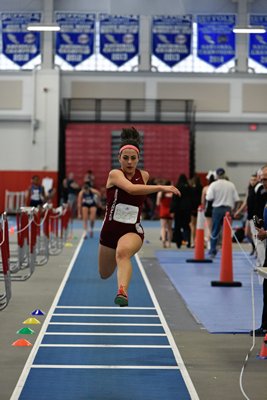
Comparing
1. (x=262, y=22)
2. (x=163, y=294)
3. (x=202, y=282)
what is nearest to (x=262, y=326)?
(x=163, y=294)

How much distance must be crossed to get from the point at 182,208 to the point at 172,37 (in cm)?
2089

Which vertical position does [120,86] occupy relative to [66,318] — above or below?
above

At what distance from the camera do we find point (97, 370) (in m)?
8.48

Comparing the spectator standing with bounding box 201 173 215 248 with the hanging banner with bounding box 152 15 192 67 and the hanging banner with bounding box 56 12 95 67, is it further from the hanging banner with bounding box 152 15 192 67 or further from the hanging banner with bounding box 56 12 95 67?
the hanging banner with bounding box 56 12 95 67

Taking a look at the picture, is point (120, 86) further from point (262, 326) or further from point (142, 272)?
point (262, 326)

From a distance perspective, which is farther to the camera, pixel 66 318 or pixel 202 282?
pixel 202 282

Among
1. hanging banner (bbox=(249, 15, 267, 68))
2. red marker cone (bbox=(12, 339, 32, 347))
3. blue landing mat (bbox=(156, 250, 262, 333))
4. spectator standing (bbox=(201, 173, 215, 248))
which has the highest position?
hanging banner (bbox=(249, 15, 267, 68))

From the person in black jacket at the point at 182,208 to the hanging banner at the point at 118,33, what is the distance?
65.9 ft

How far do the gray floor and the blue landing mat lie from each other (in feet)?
0.71

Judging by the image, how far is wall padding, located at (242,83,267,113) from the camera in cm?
4488

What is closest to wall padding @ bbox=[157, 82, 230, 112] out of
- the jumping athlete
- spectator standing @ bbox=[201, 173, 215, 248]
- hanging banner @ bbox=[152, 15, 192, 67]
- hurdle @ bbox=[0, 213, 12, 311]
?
hanging banner @ bbox=[152, 15, 192, 67]

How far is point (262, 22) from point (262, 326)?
102 ft

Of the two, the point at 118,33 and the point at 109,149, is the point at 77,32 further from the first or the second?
the point at 109,149

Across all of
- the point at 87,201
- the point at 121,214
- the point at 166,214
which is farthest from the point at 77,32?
the point at 121,214
